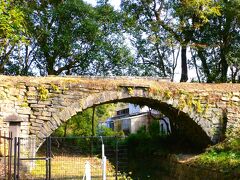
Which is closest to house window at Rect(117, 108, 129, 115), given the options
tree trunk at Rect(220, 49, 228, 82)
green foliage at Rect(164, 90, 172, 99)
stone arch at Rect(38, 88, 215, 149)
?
tree trunk at Rect(220, 49, 228, 82)

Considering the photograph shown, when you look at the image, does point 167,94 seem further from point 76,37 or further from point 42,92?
point 76,37

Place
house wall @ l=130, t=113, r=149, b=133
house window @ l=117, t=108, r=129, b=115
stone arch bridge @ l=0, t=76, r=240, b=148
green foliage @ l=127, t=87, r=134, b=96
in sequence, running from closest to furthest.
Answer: stone arch bridge @ l=0, t=76, r=240, b=148 → green foliage @ l=127, t=87, r=134, b=96 → house wall @ l=130, t=113, r=149, b=133 → house window @ l=117, t=108, r=129, b=115

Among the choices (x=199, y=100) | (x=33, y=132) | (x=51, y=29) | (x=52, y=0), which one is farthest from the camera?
(x=52, y=0)

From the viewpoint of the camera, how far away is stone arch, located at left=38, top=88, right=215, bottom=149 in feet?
37.6

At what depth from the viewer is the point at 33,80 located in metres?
11.5

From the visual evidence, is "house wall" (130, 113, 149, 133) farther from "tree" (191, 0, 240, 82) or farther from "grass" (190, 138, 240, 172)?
"grass" (190, 138, 240, 172)

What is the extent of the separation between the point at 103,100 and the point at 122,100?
129 centimetres

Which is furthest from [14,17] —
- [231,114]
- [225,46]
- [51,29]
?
[225,46]

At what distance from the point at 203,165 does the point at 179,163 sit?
6.38 ft

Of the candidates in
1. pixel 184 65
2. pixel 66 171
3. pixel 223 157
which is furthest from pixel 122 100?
pixel 184 65

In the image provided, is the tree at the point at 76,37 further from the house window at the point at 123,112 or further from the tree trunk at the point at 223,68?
the house window at the point at 123,112

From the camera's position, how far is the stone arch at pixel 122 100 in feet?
37.6

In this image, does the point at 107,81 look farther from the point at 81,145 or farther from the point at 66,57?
the point at 81,145

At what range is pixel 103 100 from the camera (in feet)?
39.9
